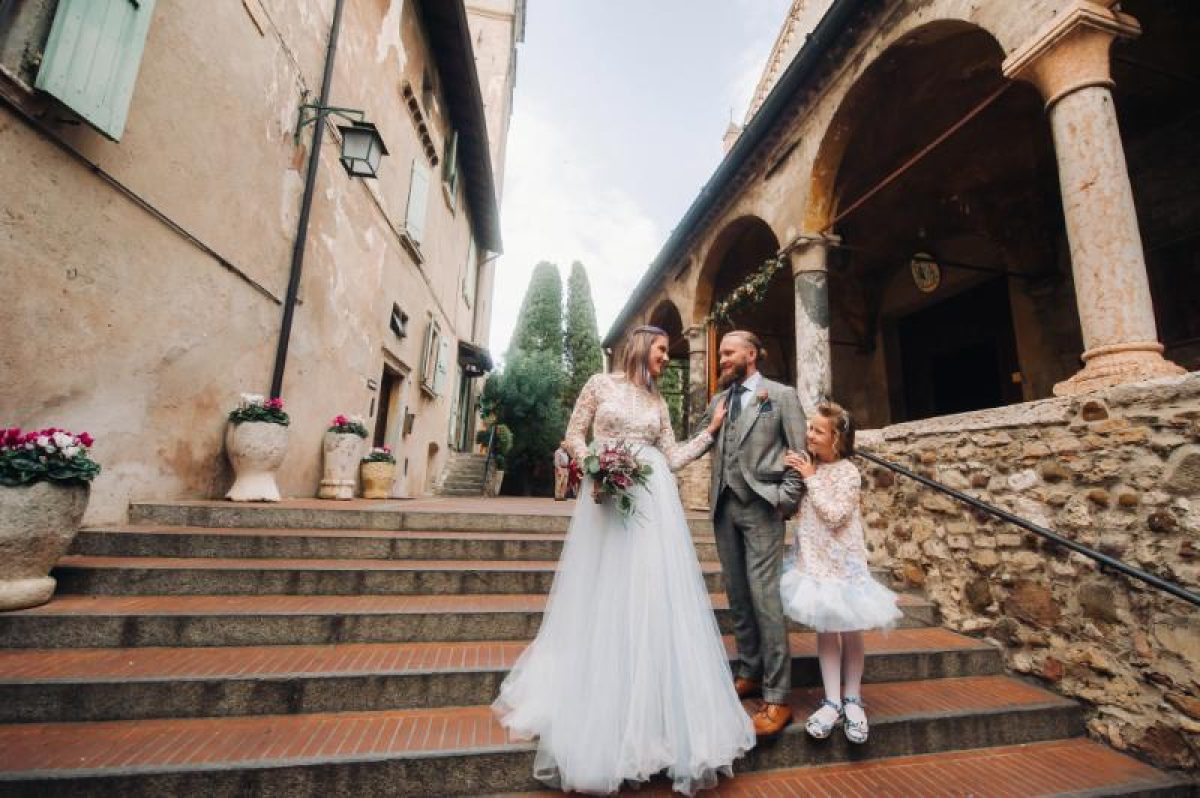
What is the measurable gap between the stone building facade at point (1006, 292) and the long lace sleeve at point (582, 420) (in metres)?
2.90

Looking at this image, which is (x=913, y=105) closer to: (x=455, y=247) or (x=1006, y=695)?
(x=1006, y=695)

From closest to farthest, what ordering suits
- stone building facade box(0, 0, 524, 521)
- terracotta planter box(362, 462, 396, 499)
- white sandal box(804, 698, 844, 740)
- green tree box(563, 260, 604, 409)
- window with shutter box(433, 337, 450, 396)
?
1. white sandal box(804, 698, 844, 740)
2. stone building facade box(0, 0, 524, 521)
3. terracotta planter box(362, 462, 396, 499)
4. window with shutter box(433, 337, 450, 396)
5. green tree box(563, 260, 604, 409)

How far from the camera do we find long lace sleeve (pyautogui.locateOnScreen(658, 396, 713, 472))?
105 inches

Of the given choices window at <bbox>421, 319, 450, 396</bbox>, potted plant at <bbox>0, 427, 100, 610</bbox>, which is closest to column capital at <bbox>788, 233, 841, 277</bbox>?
potted plant at <bbox>0, 427, 100, 610</bbox>

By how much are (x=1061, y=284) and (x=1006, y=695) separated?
21.2ft

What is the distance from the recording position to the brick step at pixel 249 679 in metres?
2.28

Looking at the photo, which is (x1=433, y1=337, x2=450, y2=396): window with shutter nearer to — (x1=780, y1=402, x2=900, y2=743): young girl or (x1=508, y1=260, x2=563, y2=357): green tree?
(x1=780, y1=402, x2=900, y2=743): young girl

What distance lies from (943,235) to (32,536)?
11120 millimetres

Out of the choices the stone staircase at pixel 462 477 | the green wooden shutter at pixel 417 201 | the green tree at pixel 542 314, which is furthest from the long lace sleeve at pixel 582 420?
the green tree at pixel 542 314

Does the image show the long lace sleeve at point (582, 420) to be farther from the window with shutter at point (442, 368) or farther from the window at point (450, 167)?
the window at point (450, 167)

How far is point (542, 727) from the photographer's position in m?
2.21

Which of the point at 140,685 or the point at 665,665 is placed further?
the point at 140,685

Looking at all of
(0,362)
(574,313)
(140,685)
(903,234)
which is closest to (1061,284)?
(903,234)

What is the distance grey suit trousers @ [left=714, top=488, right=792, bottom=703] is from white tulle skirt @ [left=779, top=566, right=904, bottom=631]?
11cm
